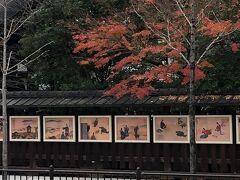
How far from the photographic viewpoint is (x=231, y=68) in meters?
18.8

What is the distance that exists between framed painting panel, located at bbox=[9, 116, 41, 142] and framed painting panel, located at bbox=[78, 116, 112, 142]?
209cm

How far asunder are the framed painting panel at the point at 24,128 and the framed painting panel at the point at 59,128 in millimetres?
405

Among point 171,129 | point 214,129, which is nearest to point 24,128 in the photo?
point 171,129

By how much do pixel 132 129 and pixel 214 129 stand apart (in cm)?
345

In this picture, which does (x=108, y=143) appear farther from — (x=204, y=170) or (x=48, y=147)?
(x=204, y=170)

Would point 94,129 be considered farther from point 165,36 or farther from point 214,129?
point 165,36

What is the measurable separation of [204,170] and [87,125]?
5.38m

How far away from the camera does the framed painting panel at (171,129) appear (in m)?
18.2

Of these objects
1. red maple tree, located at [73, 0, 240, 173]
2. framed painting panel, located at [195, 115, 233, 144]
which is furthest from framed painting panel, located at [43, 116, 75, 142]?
framed painting panel, located at [195, 115, 233, 144]

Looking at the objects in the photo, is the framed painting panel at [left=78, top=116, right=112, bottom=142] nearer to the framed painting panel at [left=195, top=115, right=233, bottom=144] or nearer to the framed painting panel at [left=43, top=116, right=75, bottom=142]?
the framed painting panel at [left=43, top=116, right=75, bottom=142]

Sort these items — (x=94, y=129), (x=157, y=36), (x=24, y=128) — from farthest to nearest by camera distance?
(x=24, y=128), (x=94, y=129), (x=157, y=36)

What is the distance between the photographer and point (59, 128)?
20.2 meters

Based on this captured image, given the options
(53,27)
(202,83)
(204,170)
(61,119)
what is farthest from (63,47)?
(204,170)

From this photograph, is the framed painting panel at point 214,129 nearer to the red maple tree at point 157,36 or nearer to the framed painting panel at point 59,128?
the red maple tree at point 157,36
